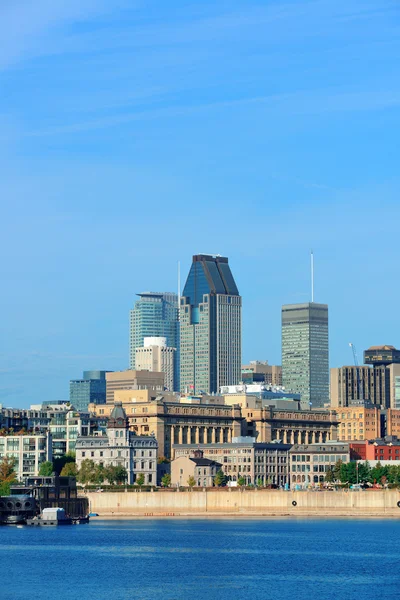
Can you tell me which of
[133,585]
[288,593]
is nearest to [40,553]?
[133,585]

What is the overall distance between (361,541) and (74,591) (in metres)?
65.9

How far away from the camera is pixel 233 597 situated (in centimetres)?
13588

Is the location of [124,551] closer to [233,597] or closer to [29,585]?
[29,585]

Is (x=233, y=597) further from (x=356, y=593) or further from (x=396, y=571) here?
(x=396, y=571)

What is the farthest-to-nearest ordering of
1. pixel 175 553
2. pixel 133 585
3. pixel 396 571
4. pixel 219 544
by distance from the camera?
pixel 219 544 → pixel 175 553 → pixel 396 571 → pixel 133 585

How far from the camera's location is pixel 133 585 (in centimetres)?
14600

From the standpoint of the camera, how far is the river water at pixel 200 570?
461 feet

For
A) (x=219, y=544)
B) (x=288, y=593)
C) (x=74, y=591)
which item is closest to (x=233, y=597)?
(x=288, y=593)

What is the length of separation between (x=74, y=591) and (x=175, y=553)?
3817cm

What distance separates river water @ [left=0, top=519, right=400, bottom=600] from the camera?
461ft

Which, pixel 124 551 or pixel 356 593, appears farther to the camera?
pixel 124 551

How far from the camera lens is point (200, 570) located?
522 feet

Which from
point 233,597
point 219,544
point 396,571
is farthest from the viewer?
point 219,544

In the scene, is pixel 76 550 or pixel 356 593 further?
pixel 76 550
